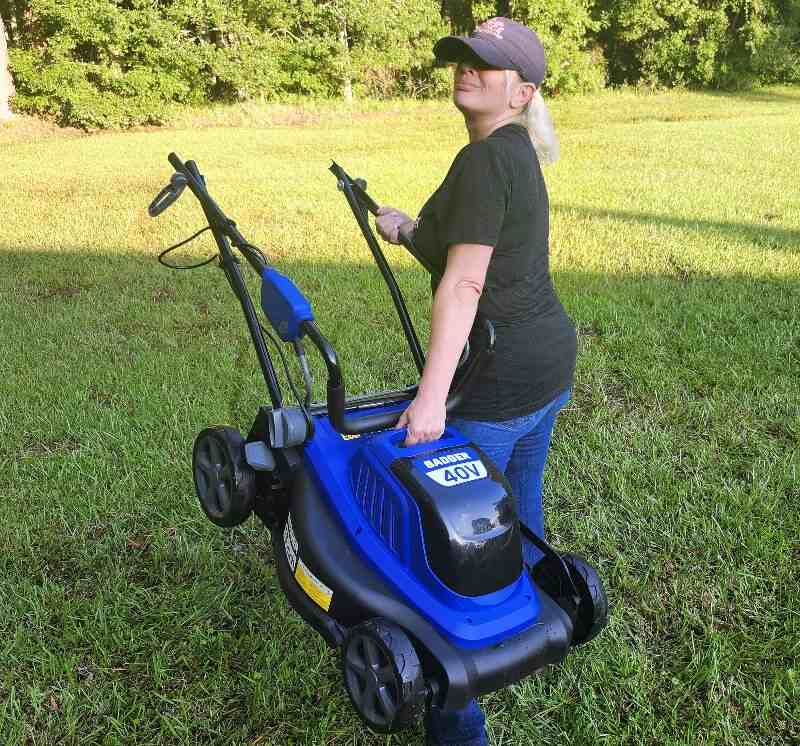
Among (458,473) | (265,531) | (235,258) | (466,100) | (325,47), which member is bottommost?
(325,47)

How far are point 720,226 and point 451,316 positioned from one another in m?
5.78

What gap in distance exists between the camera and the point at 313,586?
168 cm

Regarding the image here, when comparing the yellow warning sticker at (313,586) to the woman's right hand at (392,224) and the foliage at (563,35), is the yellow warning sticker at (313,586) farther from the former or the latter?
the foliage at (563,35)

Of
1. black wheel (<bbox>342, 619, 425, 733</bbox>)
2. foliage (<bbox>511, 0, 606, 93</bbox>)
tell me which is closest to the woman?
black wheel (<bbox>342, 619, 425, 733</bbox>)

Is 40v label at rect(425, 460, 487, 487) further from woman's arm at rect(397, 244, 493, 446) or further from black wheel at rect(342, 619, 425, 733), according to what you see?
black wheel at rect(342, 619, 425, 733)

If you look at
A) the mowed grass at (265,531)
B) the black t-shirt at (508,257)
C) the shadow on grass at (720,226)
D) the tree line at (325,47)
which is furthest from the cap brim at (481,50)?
the tree line at (325,47)

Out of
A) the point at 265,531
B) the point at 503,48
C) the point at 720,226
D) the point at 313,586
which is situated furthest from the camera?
the point at 720,226

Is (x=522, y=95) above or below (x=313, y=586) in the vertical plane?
above

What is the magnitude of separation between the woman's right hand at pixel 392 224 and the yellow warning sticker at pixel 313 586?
882 millimetres

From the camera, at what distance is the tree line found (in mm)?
16469

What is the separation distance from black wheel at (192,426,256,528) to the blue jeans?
0.58 metres

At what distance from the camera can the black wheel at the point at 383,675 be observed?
1.40 m

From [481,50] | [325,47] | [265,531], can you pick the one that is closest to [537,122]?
[481,50]

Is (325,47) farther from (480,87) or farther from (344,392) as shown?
(344,392)
